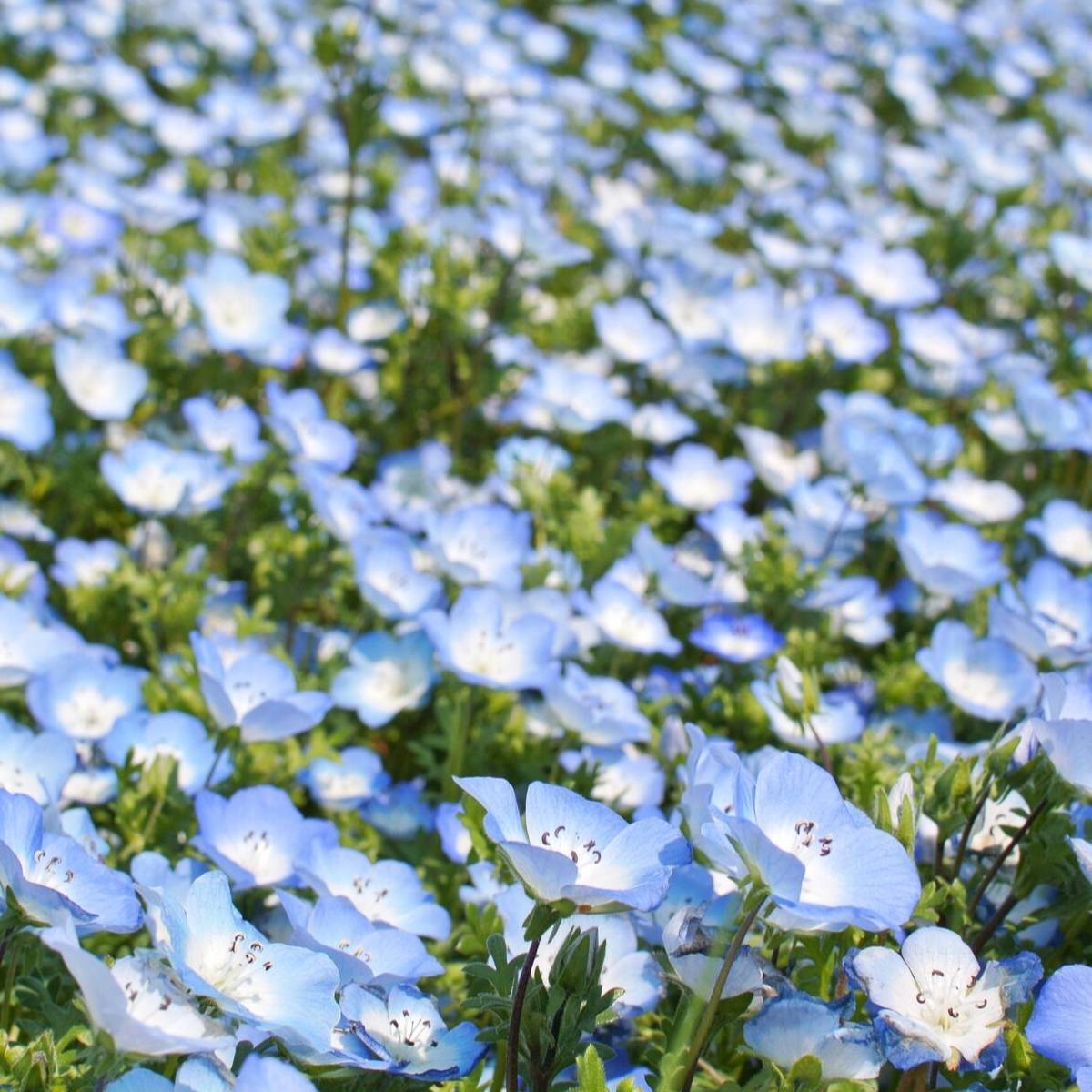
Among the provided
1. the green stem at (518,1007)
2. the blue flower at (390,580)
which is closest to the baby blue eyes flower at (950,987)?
the green stem at (518,1007)

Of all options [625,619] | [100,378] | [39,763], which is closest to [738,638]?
[625,619]

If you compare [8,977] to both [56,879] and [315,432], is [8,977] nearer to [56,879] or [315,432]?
[56,879]

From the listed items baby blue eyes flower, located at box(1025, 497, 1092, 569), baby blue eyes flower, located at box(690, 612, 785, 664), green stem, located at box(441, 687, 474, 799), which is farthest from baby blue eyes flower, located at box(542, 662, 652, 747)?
baby blue eyes flower, located at box(1025, 497, 1092, 569)

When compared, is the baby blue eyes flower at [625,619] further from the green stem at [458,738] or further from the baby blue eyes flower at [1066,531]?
the baby blue eyes flower at [1066,531]

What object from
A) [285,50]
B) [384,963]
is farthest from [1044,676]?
[285,50]

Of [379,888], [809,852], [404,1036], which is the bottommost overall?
[379,888]

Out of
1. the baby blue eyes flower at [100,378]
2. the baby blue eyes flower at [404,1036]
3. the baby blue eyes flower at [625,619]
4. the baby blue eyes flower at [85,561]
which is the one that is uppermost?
the baby blue eyes flower at [404,1036]

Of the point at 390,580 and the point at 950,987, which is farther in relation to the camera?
the point at 390,580

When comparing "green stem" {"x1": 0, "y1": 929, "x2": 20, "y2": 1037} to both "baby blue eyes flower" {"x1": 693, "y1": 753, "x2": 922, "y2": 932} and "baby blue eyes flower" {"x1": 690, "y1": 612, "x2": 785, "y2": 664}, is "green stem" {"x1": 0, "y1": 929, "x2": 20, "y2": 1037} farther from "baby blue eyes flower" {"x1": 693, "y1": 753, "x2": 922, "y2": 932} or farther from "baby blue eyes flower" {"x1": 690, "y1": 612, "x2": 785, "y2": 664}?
"baby blue eyes flower" {"x1": 690, "y1": 612, "x2": 785, "y2": 664}
